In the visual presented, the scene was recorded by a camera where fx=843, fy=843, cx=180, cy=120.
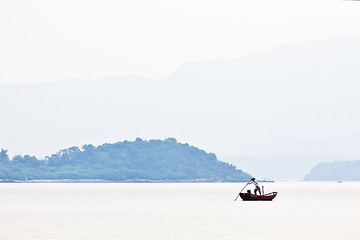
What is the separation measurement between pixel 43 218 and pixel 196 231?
9164 mm

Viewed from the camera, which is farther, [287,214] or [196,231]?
[287,214]

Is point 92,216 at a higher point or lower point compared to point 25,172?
lower

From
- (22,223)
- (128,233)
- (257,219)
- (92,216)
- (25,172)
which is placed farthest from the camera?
(25,172)

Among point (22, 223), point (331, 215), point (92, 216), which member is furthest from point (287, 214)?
point (22, 223)

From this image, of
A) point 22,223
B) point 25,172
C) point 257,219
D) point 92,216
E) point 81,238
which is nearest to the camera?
point 81,238

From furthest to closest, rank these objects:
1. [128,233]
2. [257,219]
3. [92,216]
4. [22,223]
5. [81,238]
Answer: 1. [92,216]
2. [257,219]
3. [22,223]
4. [128,233]
5. [81,238]

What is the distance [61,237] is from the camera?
24547 millimetres

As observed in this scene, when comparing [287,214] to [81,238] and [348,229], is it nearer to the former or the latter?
[348,229]

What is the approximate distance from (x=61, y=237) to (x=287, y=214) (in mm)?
14036

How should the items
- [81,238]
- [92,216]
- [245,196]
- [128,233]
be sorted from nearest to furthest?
[81,238] < [128,233] < [92,216] < [245,196]

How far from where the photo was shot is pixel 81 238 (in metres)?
24.1

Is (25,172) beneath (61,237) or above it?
above

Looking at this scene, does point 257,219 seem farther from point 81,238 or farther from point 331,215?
point 81,238

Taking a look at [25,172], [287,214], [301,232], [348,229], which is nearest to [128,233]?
[301,232]
